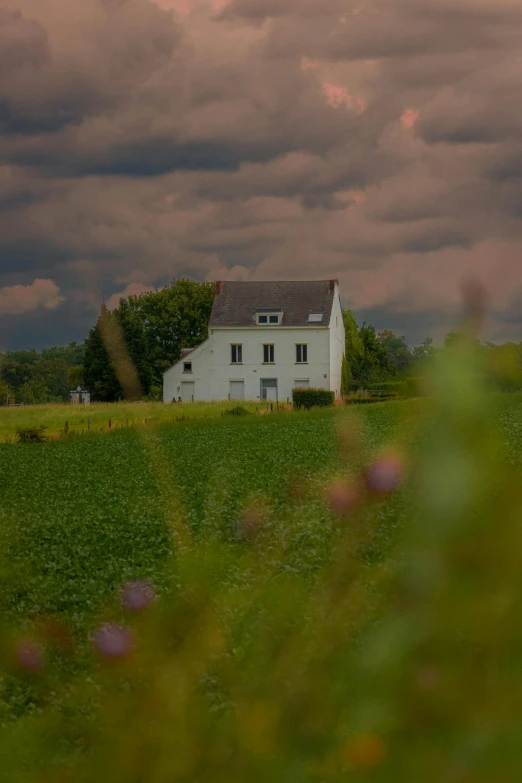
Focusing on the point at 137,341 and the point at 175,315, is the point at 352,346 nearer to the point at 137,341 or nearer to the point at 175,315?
the point at 137,341

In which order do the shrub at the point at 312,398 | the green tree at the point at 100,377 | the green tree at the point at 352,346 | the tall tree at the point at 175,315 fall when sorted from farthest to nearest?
the tall tree at the point at 175,315 → the green tree at the point at 352,346 → the green tree at the point at 100,377 → the shrub at the point at 312,398

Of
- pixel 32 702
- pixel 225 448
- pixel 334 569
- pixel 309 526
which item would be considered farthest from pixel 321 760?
pixel 225 448

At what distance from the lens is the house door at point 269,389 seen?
5781 centimetres

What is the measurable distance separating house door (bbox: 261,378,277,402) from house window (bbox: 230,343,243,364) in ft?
6.17

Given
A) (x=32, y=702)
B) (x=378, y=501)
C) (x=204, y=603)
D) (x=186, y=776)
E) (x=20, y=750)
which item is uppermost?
(x=378, y=501)

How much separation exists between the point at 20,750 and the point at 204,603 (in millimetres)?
492

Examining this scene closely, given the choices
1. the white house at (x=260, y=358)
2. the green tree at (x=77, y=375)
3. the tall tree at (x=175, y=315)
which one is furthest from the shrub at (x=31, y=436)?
the tall tree at (x=175, y=315)

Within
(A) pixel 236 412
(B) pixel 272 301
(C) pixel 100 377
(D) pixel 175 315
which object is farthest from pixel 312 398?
(D) pixel 175 315

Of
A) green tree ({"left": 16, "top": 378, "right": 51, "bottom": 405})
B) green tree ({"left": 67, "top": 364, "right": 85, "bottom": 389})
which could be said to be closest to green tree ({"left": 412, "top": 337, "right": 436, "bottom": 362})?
green tree ({"left": 67, "top": 364, "right": 85, "bottom": 389})

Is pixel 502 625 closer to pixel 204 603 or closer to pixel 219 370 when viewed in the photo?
pixel 204 603

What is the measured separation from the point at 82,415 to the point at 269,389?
55.7ft

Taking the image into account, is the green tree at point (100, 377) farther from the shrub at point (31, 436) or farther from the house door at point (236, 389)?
the shrub at point (31, 436)

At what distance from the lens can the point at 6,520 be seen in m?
17.1

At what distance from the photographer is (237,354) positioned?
58.0 m
